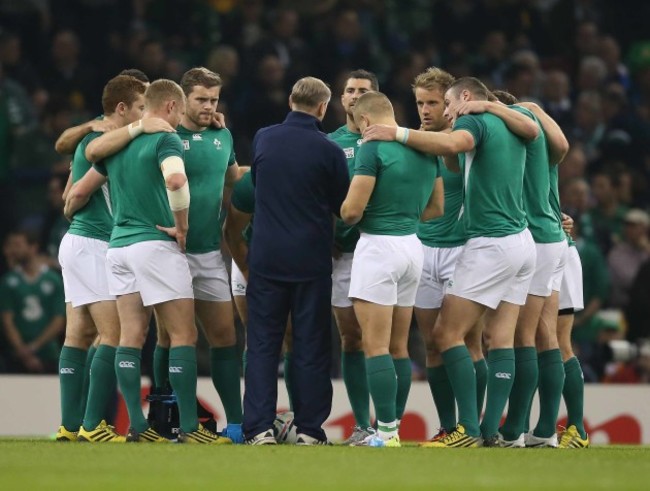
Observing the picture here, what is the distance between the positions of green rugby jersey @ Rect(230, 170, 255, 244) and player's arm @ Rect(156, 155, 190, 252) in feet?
2.59

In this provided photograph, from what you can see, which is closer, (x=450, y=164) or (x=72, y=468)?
(x=72, y=468)

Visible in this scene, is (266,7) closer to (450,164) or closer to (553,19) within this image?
(553,19)

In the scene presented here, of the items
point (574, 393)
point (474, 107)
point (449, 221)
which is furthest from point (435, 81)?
point (574, 393)

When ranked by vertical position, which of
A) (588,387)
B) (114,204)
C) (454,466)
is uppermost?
(114,204)

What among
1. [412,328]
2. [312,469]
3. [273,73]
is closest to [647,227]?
[412,328]

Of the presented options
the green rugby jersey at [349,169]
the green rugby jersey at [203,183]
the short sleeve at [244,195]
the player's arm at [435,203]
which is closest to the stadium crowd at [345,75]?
the green rugby jersey at [349,169]

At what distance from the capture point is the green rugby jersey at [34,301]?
15.6 m

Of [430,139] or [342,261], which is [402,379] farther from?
[430,139]

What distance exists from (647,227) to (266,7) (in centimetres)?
562

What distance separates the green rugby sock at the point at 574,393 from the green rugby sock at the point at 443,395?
88cm

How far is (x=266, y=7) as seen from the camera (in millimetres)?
19234

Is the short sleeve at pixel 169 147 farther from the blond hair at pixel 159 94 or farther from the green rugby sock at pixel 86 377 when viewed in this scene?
the green rugby sock at pixel 86 377

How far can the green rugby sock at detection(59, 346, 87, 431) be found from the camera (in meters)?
10.5

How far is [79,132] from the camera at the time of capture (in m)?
10.7
